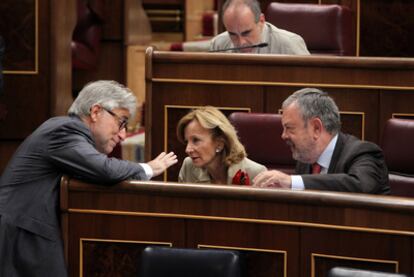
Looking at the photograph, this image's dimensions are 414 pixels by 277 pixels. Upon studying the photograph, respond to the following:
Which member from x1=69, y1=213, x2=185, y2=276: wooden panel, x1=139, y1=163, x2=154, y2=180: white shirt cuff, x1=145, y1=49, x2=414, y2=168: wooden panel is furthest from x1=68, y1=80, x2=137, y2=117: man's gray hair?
x1=145, y1=49, x2=414, y2=168: wooden panel

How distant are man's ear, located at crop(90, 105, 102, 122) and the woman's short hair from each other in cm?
40

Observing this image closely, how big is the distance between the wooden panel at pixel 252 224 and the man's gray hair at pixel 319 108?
40 cm

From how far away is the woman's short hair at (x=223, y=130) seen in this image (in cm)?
322

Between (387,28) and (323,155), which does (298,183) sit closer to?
(323,155)

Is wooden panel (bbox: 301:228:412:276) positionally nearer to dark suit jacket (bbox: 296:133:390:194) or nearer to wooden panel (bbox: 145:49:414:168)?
dark suit jacket (bbox: 296:133:390:194)

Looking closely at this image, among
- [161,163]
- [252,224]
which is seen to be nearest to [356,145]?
[252,224]

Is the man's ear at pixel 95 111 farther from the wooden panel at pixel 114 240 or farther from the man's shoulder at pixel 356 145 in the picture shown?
the man's shoulder at pixel 356 145

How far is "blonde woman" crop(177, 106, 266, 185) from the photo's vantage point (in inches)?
127

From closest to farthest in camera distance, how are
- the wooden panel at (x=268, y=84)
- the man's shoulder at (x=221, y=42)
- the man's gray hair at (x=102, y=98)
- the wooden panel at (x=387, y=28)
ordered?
the man's gray hair at (x=102, y=98) < the wooden panel at (x=268, y=84) < the man's shoulder at (x=221, y=42) < the wooden panel at (x=387, y=28)

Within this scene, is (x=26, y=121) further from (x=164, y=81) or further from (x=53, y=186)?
(x=53, y=186)

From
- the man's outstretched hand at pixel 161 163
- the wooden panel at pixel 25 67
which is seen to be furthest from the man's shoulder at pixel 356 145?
the wooden panel at pixel 25 67

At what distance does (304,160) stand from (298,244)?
417 mm

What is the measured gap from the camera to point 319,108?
119 inches

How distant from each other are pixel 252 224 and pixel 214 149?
0.58 metres
